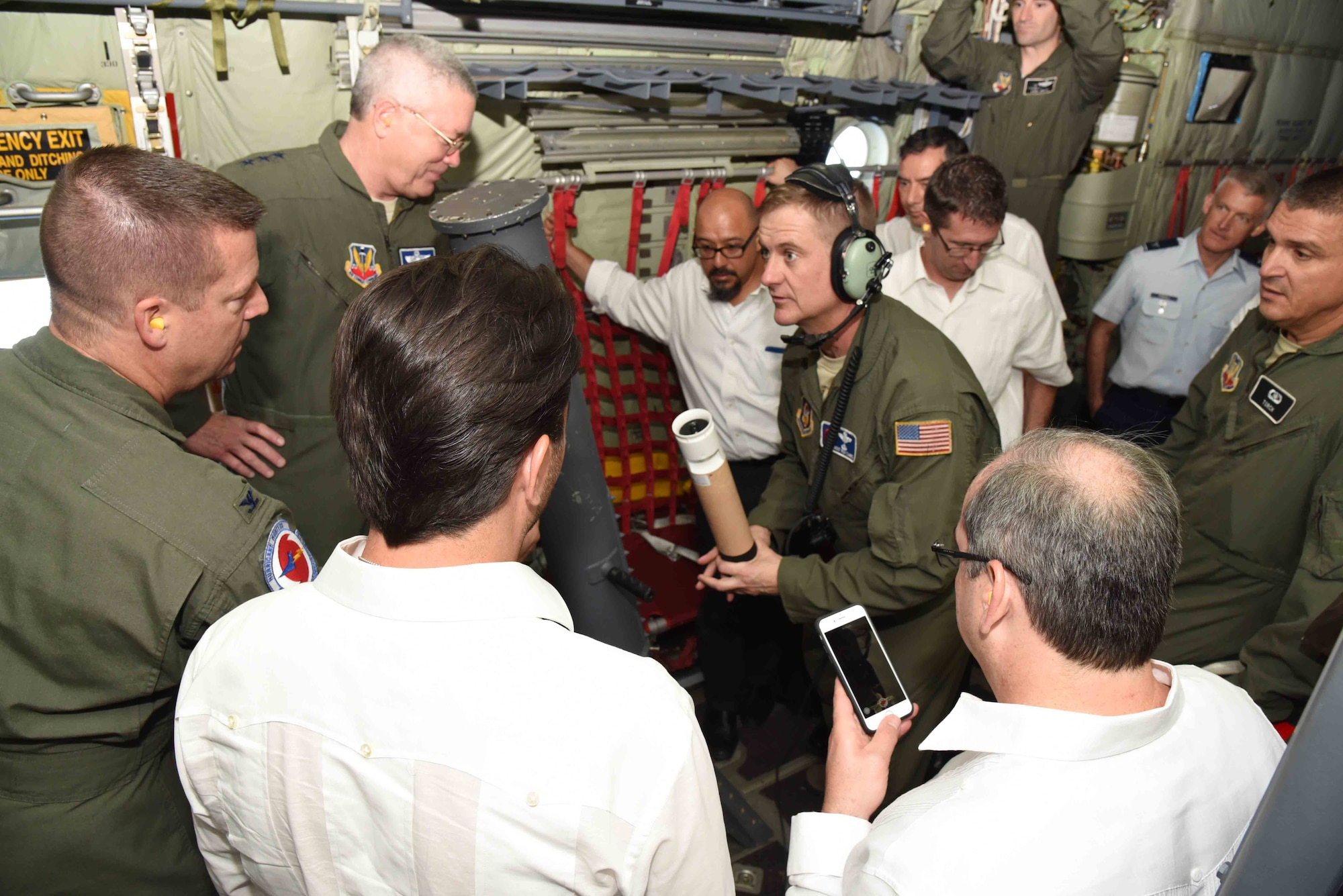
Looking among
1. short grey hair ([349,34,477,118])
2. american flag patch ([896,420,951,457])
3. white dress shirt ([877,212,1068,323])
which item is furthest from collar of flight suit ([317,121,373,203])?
white dress shirt ([877,212,1068,323])

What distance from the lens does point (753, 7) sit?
11.6 ft

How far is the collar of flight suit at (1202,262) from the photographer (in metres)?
4.15

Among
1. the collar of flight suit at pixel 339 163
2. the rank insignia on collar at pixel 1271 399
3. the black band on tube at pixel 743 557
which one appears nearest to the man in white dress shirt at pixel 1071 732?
the black band on tube at pixel 743 557

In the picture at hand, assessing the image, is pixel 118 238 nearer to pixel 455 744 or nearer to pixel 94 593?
pixel 94 593

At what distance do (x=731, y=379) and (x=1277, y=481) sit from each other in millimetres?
1817

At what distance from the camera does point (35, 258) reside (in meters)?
2.42

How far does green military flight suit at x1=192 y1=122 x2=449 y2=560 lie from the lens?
8.11ft

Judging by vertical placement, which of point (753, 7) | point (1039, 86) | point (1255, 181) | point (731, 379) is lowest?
point (731, 379)

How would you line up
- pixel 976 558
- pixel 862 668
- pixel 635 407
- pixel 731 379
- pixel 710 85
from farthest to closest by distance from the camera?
pixel 635 407, pixel 710 85, pixel 731 379, pixel 862 668, pixel 976 558

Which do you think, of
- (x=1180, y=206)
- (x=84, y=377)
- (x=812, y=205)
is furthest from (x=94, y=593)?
(x=1180, y=206)

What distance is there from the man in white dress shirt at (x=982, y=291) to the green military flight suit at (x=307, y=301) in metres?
1.96

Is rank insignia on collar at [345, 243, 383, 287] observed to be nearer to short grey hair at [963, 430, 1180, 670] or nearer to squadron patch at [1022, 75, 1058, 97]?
short grey hair at [963, 430, 1180, 670]

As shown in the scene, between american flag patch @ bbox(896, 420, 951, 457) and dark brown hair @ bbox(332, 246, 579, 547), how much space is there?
125 cm

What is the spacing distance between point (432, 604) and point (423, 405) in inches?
9.9
